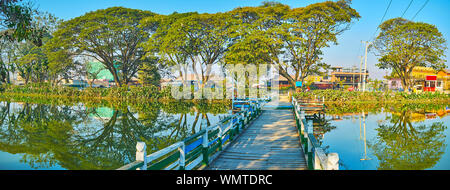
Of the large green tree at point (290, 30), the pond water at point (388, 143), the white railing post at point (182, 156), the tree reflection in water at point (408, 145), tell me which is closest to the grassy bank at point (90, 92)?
the large green tree at point (290, 30)

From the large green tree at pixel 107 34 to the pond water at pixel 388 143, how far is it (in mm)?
26856

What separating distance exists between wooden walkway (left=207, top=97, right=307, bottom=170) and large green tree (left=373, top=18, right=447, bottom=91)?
112ft

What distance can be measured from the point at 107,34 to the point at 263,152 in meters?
31.7

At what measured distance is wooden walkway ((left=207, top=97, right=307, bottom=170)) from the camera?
730 cm

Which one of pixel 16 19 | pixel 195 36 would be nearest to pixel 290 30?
pixel 195 36

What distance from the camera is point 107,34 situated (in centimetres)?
3566

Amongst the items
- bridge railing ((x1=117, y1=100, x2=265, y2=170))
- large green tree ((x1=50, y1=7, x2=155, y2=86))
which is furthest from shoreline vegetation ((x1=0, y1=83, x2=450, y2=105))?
bridge railing ((x1=117, y1=100, x2=265, y2=170))

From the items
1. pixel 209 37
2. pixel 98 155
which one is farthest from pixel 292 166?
pixel 209 37

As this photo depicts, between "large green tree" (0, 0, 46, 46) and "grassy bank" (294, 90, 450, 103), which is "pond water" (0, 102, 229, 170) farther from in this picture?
"grassy bank" (294, 90, 450, 103)

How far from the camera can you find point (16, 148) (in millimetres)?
11633

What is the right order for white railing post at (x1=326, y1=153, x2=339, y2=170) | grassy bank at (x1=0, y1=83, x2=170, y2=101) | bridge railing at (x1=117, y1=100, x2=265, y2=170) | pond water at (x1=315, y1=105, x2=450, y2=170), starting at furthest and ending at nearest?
grassy bank at (x1=0, y1=83, x2=170, y2=101)
pond water at (x1=315, y1=105, x2=450, y2=170)
bridge railing at (x1=117, y1=100, x2=265, y2=170)
white railing post at (x1=326, y1=153, x2=339, y2=170)

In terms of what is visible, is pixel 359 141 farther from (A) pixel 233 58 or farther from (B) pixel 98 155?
(A) pixel 233 58

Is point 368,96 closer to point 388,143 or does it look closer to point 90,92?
point 388,143

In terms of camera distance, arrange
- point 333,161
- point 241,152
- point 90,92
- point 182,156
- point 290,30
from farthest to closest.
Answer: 1. point 90,92
2. point 290,30
3. point 241,152
4. point 182,156
5. point 333,161
